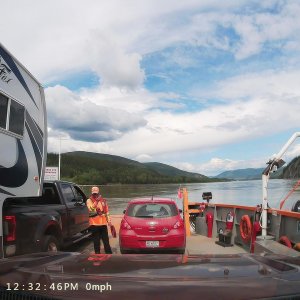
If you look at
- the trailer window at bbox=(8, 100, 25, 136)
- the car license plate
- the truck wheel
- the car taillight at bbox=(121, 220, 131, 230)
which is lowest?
the car license plate

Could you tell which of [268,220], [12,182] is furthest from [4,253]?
[268,220]

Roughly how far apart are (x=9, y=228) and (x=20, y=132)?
1.54 meters

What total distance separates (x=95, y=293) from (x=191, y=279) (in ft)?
1.75

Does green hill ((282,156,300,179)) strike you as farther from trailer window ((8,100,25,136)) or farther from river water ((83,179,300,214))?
trailer window ((8,100,25,136))

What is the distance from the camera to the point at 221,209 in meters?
13.8

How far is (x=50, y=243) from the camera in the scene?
7.59 m

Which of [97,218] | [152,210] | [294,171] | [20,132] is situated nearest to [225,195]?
[294,171]

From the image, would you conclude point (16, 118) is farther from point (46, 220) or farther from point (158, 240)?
point (158, 240)

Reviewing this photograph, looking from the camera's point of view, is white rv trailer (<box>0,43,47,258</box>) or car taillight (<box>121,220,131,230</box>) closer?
white rv trailer (<box>0,43,47,258</box>)

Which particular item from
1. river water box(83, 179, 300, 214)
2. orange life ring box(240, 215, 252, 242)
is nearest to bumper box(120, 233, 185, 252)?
orange life ring box(240, 215, 252, 242)

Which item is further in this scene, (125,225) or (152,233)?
(125,225)

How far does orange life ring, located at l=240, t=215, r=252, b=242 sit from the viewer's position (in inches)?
419

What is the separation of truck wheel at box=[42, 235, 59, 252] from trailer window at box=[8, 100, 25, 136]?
1.82 metres

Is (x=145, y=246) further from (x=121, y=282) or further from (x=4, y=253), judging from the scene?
(x=121, y=282)
